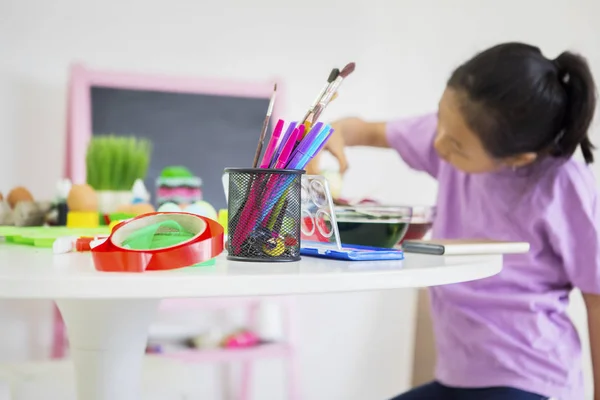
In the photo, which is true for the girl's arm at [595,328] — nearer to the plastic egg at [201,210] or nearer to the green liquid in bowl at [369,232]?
the green liquid in bowl at [369,232]

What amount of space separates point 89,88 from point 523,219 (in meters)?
1.01

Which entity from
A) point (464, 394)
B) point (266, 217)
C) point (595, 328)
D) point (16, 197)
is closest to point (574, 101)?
point (595, 328)

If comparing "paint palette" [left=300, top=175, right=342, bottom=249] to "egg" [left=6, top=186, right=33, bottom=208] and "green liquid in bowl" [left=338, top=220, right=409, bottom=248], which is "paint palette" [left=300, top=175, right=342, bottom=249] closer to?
"green liquid in bowl" [left=338, top=220, right=409, bottom=248]

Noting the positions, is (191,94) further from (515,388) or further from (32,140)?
(515,388)

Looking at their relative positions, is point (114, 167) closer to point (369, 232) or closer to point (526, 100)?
point (369, 232)

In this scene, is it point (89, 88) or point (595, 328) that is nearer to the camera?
point (595, 328)

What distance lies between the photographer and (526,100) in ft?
3.01

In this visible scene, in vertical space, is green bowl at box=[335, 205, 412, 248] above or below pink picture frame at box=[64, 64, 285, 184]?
below

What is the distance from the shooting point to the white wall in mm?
1554

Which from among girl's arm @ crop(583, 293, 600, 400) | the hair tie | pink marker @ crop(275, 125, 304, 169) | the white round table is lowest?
girl's arm @ crop(583, 293, 600, 400)

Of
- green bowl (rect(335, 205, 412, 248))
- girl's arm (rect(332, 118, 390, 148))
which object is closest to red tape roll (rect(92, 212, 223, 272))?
green bowl (rect(335, 205, 412, 248))

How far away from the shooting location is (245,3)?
1766mm

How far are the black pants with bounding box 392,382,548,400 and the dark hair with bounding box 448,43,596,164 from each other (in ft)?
1.10

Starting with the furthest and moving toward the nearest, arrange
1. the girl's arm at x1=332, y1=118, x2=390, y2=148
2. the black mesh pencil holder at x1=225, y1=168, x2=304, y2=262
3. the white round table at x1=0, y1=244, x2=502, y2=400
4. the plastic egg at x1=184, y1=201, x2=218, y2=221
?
the girl's arm at x1=332, y1=118, x2=390, y2=148, the plastic egg at x1=184, y1=201, x2=218, y2=221, the black mesh pencil holder at x1=225, y1=168, x2=304, y2=262, the white round table at x1=0, y1=244, x2=502, y2=400
